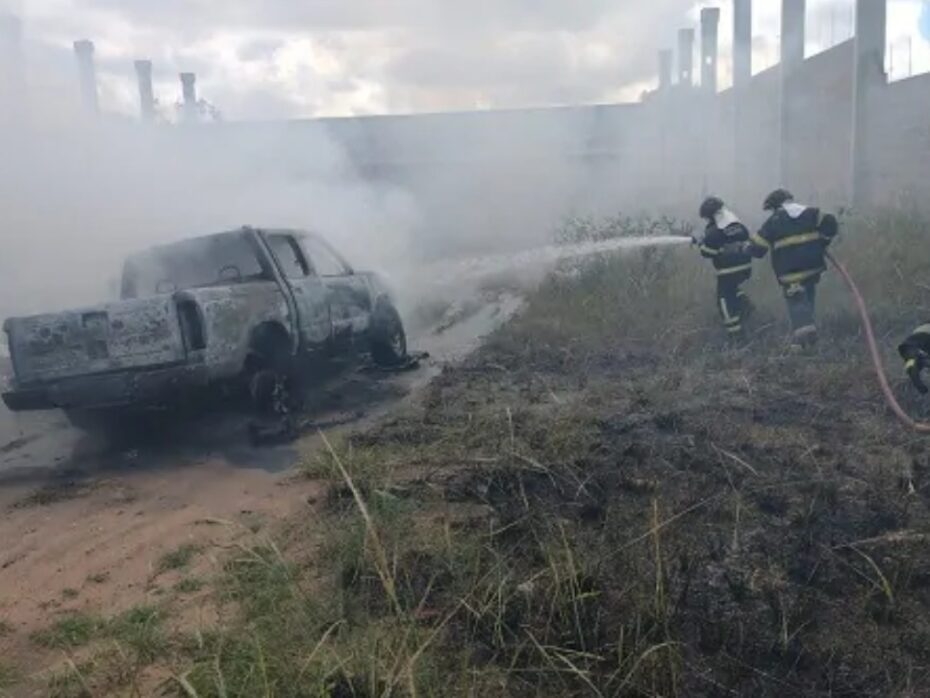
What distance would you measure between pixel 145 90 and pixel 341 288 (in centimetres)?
1499

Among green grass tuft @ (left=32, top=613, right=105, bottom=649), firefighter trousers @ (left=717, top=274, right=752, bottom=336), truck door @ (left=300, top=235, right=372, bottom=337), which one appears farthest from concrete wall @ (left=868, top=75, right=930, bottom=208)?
green grass tuft @ (left=32, top=613, right=105, bottom=649)

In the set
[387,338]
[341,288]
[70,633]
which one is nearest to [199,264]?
[341,288]

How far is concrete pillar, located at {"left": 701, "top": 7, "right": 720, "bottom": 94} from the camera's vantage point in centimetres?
2195

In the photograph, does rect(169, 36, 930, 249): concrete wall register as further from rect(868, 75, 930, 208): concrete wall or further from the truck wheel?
the truck wheel

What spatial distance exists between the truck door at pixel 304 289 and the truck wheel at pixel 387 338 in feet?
3.36

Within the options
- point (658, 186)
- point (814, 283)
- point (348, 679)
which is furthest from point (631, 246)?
point (658, 186)

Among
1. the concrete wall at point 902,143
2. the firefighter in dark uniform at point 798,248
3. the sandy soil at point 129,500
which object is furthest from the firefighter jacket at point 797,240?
the concrete wall at point 902,143

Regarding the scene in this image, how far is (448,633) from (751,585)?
1135 mm

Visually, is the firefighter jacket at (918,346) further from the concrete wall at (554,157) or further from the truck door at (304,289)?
the concrete wall at (554,157)

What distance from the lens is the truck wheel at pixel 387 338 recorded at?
9.38 m

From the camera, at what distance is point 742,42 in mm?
18828

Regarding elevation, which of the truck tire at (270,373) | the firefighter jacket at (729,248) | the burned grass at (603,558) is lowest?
the burned grass at (603,558)

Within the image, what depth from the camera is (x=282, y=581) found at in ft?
12.8

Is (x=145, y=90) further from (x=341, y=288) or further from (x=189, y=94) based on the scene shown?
(x=341, y=288)
